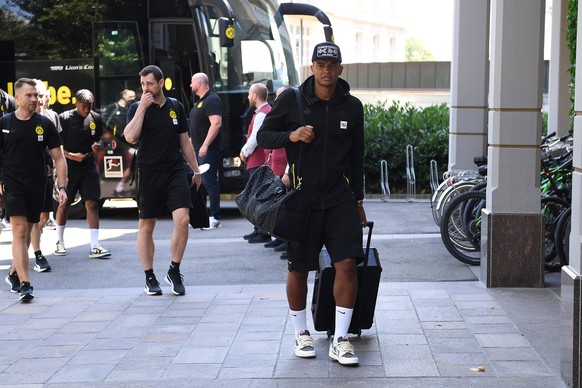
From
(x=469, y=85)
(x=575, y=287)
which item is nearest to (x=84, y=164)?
(x=469, y=85)

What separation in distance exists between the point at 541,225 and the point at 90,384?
4299mm

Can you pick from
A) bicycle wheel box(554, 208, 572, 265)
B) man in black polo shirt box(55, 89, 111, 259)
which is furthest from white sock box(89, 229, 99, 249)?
bicycle wheel box(554, 208, 572, 265)

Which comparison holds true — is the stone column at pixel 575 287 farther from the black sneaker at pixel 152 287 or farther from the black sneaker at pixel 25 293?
the black sneaker at pixel 25 293

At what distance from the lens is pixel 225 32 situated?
1473 centimetres

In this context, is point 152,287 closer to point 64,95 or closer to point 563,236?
point 563,236

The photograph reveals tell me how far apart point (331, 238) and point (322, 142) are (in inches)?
23.3

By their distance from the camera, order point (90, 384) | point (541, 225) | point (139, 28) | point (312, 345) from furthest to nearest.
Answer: point (139, 28) < point (541, 225) < point (312, 345) < point (90, 384)

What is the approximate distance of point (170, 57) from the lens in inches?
603

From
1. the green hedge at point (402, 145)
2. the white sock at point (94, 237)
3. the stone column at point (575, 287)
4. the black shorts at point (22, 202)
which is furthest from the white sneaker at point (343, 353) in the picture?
the green hedge at point (402, 145)

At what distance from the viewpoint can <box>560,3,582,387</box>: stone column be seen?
5707mm

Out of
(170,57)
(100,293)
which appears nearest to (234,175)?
(170,57)

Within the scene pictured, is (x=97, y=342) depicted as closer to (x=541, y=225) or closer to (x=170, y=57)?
(x=541, y=225)

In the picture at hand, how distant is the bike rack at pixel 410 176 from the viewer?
60.4 ft

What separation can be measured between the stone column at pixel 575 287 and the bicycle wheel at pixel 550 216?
354cm
